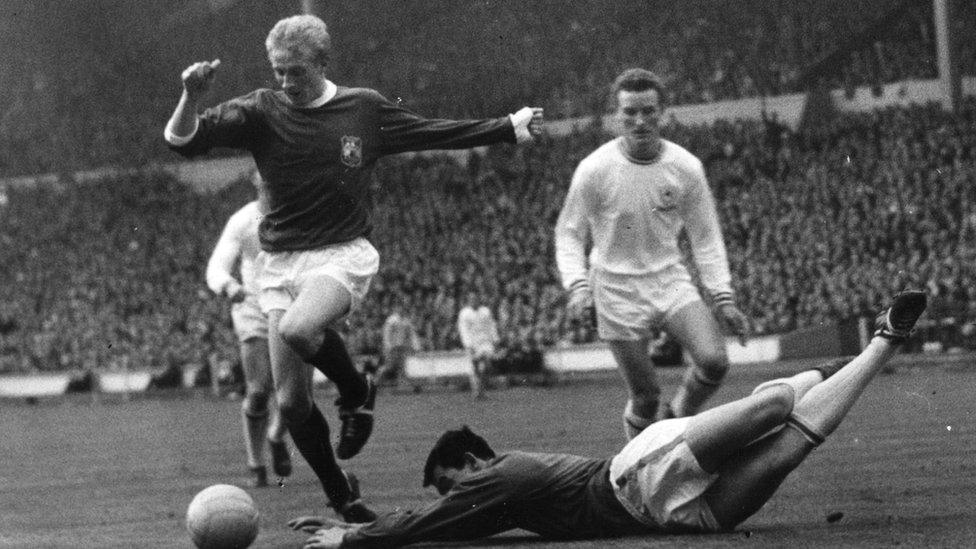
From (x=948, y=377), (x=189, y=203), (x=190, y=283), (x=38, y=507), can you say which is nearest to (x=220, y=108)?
(x=38, y=507)

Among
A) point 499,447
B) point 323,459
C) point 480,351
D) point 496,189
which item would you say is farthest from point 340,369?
point 496,189

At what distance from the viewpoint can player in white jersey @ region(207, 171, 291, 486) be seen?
12500mm

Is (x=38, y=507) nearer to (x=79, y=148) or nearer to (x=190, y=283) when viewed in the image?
(x=190, y=283)

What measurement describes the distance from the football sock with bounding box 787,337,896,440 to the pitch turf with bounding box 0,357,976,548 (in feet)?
1.66

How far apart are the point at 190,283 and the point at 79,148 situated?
9.83 meters

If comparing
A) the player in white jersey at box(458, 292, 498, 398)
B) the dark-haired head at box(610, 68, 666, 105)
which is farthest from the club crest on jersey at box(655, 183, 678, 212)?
the player in white jersey at box(458, 292, 498, 398)

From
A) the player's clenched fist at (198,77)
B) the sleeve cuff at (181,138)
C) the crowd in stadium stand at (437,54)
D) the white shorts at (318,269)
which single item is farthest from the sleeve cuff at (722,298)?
the crowd in stadium stand at (437,54)

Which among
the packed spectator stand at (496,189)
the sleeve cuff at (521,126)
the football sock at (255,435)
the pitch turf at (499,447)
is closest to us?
the pitch turf at (499,447)

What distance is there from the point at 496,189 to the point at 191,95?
91.0ft

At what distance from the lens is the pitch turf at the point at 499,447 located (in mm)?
7992

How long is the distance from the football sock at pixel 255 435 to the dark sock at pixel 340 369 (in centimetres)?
333

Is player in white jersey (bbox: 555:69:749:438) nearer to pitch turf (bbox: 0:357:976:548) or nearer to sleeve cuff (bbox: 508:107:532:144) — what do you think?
pitch turf (bbox: 0:357:976:548)

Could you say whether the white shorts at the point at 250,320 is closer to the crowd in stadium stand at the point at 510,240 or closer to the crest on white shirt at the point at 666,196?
the crest on white shirt at the point at 666,196

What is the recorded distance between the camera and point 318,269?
8.98 metres
